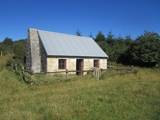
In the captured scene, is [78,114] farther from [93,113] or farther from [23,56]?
[23,56]

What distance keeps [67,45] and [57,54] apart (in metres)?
3.67

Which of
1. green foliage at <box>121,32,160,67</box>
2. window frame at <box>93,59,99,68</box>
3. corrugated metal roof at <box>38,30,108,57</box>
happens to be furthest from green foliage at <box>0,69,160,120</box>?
green foliage at <box>121,32,160,67</box>

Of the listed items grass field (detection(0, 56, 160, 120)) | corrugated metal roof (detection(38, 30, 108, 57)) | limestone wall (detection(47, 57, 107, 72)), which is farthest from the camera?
corrugated metal roof (detection(38, 30, 108, 57))

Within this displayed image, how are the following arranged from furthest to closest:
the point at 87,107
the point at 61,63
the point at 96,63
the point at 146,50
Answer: the point at 146,50, the point at 96,63, the point at 61,63, the point at 87,107

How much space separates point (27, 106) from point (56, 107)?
136 cm

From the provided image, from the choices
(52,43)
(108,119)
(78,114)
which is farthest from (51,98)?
(52,43)

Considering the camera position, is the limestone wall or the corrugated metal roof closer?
the limestone wall

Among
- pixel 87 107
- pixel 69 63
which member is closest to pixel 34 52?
pixel 69 63

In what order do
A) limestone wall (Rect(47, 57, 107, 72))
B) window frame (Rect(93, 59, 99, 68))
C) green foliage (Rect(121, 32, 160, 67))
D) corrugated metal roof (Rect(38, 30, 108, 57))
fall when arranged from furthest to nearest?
1. green foliage (Rect(121, 32, 160, 67))
2. window frame (Rect(93, 59, 99, 68))
3. corrugated metal roof (Rect(38, 30, 108, 57))
4. limestone wall (Rect(47, 57, 107, 72))

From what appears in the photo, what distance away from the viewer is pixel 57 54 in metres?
27.8

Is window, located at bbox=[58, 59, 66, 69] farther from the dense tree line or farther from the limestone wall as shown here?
the dense tree line

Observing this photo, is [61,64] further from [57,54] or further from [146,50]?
[146,50]

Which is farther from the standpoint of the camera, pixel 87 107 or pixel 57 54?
pixel 57 54

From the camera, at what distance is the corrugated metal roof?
1120 inches
